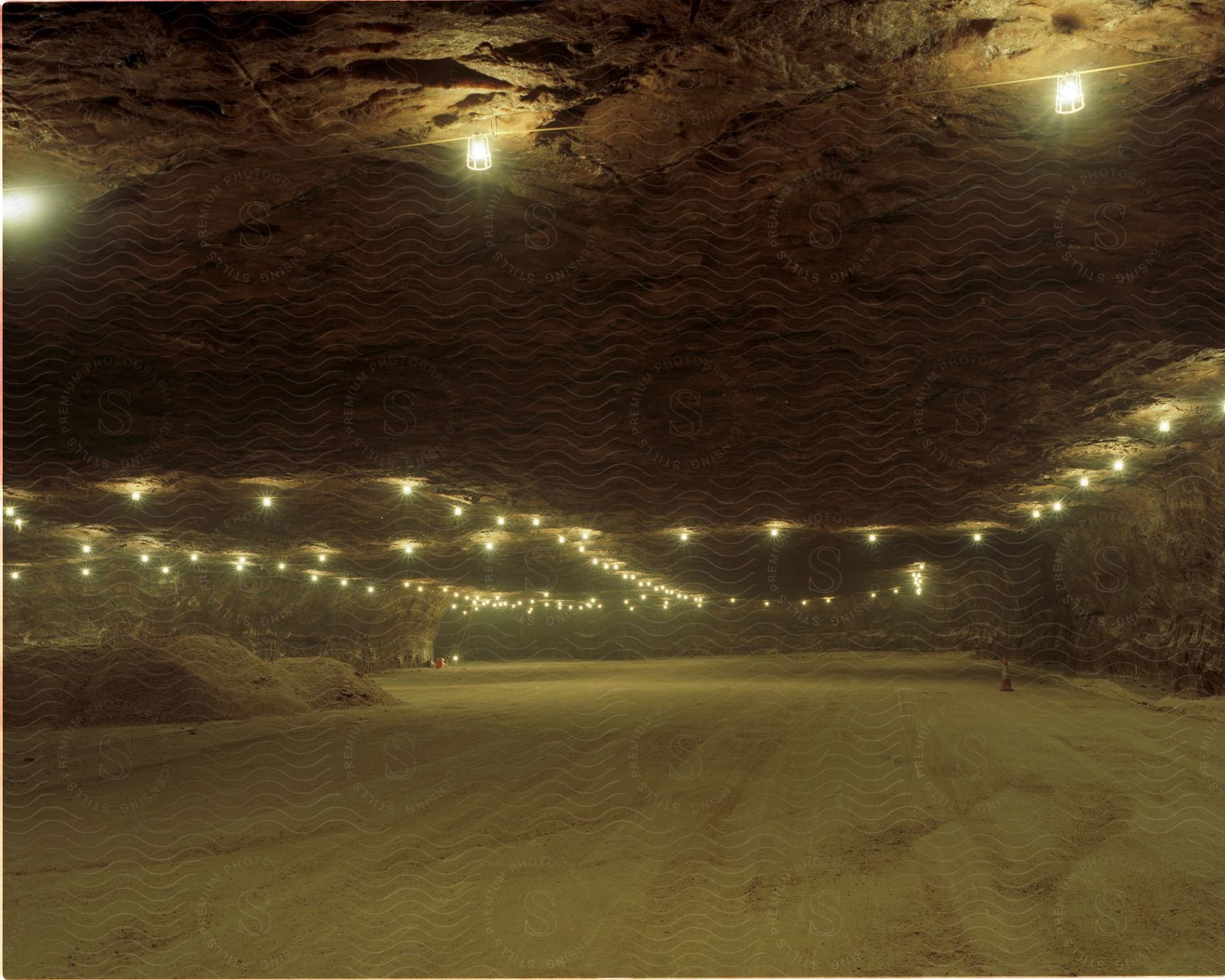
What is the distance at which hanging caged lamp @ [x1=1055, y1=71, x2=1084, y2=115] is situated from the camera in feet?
15.2

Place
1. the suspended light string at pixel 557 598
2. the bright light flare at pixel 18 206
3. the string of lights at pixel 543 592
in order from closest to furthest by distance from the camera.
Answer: the bright light flare at pixel 18 206, the suspended light string at pixel 557 598, the string of lights at pixel 543 592

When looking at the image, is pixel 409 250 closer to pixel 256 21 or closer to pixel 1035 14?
pixel 256 21

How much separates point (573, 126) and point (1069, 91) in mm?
3125

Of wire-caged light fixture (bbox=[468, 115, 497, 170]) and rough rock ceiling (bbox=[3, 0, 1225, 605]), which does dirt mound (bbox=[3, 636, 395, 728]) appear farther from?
wire-caged light fixture (bbox=[468, 115, 497, 170])

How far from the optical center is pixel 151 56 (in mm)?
4355

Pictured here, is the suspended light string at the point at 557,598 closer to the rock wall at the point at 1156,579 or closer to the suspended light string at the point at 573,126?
the rock wall at the point at 1156,579

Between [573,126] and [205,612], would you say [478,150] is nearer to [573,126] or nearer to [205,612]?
[573,126]

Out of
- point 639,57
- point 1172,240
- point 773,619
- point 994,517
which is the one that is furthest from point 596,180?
point 773,619

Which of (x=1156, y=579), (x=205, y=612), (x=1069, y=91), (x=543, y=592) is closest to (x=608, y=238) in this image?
(x=1069, y=91)

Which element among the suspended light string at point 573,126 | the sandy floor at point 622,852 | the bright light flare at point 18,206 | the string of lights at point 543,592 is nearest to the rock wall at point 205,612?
the string of lights at point 543,592

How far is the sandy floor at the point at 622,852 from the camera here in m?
3.98

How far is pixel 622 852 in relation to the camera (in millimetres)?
5484

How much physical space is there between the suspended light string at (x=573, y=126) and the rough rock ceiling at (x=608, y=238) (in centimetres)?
5

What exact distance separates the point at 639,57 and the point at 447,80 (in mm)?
1184
